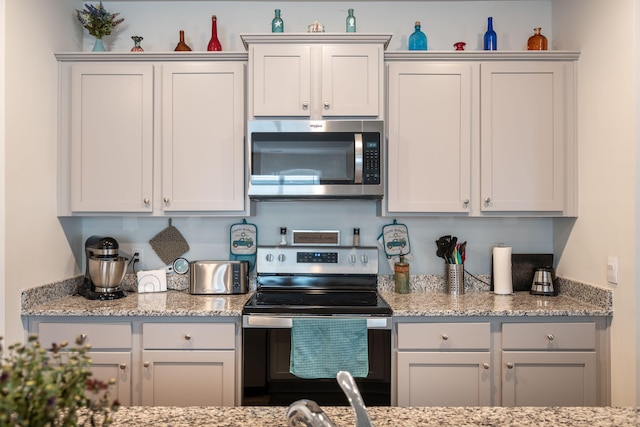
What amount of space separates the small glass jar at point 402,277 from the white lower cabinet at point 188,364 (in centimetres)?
103

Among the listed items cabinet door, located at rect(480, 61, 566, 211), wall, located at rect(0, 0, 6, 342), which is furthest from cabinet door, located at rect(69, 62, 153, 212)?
cabinet door, located at rect(480, 61, 566, 211)

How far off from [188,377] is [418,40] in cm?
226

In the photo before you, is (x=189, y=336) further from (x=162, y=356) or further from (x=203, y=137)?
(x=203, y=137)

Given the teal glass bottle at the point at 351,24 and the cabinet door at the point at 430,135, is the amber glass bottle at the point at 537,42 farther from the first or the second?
the teal glass bottle at the point at 351,24

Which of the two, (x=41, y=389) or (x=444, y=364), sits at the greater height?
(x=41, y=389)

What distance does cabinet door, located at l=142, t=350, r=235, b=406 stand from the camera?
2242 millimetres

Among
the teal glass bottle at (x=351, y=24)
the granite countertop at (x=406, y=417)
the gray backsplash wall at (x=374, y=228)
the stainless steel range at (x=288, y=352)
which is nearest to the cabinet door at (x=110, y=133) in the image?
the gray backsplash wall at (x=374, y=228)

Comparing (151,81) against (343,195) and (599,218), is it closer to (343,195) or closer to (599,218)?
(343,195)

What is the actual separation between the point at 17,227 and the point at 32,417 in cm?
200

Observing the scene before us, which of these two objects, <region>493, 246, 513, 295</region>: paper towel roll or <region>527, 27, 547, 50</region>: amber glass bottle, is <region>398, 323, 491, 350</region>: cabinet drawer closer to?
<region>493, 246, 513, 295</region>: paper towel roll

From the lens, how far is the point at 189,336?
2260 mm

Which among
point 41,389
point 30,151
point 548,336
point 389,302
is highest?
point 30,151

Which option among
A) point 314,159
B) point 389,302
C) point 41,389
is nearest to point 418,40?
point 314,159

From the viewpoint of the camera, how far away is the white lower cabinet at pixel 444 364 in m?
2.23
